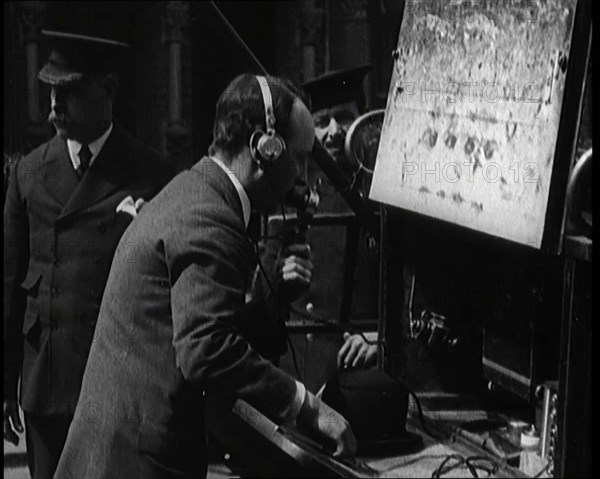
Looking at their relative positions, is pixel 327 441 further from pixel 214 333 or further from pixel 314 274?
pixel 314 274

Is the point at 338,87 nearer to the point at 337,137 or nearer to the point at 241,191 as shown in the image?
the point at 337,137

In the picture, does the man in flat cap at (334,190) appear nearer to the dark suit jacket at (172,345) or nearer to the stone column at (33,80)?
the dark suit jacket at (172,345)

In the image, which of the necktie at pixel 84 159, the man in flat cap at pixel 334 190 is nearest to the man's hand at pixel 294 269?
the man in flat cap at pixel 334 190

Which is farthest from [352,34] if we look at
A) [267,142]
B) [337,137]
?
[267,142]

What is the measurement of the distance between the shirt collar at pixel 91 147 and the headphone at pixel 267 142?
888mm

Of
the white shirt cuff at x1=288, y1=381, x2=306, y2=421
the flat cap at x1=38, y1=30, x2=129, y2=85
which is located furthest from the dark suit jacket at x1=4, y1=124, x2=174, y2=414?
the white shirt cuff at x1=288, y1=381, x2=306, y2=421

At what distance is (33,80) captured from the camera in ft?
8.38

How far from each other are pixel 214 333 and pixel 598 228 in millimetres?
514

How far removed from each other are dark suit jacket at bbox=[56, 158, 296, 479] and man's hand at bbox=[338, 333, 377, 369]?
0.51m

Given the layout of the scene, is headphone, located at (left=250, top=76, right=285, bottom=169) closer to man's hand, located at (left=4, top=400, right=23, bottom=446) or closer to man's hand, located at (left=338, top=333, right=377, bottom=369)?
man's hand, located at (left=338, top=333, right=377, bottom=369)

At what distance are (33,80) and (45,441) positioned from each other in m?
0.78

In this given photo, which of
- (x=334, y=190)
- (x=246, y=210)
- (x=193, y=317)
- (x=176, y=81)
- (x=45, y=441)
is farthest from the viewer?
(x=45, y=441)

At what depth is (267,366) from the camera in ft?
5.51

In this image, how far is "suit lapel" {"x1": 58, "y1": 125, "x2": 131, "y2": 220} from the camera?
8.32 ft
